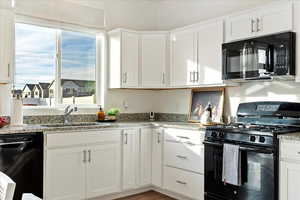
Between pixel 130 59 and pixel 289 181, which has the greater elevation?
pixel 130 59

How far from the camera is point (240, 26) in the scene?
3297 millimetres

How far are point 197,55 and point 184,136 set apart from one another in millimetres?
1072

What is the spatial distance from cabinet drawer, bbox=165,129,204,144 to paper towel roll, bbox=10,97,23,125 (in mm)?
1784

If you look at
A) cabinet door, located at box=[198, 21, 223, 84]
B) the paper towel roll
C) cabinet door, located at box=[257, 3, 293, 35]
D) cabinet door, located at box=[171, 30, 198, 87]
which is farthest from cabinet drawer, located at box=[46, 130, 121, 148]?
cabinet door, located at box=[257, 3, 293, 35]

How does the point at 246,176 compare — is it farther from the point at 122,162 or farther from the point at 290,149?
the point at 122,162

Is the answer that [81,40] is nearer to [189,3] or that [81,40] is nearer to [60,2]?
[60,2]

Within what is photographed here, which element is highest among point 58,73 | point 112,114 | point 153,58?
point 153,58

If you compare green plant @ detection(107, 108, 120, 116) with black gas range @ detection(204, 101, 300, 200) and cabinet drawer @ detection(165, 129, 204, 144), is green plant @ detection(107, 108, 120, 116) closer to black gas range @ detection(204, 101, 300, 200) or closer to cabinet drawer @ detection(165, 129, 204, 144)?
cabinet drawer @ detection(165, 129, 204, 144)

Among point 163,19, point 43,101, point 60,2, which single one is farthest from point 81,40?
point 163,19

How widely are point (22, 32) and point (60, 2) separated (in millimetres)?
642

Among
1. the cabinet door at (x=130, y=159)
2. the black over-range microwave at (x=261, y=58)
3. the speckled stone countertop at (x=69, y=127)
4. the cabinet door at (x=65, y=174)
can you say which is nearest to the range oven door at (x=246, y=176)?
the speckled stone countertop at (x=69, y=127)

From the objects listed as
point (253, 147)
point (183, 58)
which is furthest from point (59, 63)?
point (253, 147)

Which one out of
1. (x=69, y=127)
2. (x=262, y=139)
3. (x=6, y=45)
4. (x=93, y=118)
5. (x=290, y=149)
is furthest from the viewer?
(x=93, y=118)

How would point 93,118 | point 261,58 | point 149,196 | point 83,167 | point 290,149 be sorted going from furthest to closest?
point 93,118 < point 149,196 < point 83,167 < point 261,58 < point 290,149
